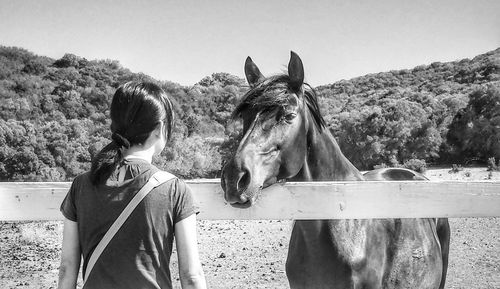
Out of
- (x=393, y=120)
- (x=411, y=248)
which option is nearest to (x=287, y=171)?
(x=411, y=248)

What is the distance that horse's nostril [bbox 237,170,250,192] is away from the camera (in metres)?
2.20

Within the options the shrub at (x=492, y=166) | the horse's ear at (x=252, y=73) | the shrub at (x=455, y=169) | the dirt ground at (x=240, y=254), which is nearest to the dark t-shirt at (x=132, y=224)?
the horse's ear at (x=252, y=73)

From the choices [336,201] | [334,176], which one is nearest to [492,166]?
[334,176]

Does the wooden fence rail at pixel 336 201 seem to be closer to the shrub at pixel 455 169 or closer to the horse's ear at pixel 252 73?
the horse's ear at pixel 252 73

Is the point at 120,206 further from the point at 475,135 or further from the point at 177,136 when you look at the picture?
the point at 475,135

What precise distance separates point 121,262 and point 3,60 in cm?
2970

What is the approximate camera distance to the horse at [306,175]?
7.72 ft

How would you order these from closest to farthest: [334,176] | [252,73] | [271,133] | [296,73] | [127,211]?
[127,211] → [271,133] → [296,73] → [334,176] → [252,73]

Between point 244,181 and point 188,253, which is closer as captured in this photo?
point 188,253

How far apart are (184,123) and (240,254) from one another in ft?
38.2

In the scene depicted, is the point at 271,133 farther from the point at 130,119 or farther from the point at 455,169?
the point at 455,169

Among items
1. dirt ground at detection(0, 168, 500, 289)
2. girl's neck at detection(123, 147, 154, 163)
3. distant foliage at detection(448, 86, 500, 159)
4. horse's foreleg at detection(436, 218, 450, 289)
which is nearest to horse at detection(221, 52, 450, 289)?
girl's neck at detection(123, 147, 154, 163)

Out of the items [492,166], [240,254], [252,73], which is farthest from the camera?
[492,166]

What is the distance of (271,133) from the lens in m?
2.46
